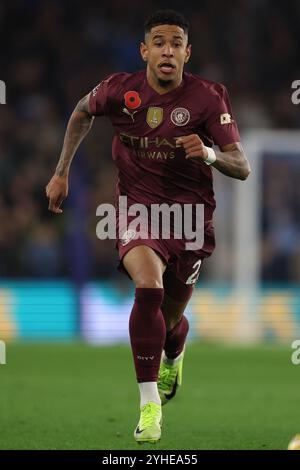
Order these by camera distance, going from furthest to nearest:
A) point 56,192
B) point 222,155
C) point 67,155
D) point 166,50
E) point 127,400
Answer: point 127,400
point 67,155
point 56,192
point 166,50
point 222,155

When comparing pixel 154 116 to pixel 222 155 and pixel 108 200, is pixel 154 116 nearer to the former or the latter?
pixel 222 155

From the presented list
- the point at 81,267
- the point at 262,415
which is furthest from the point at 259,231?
the point at 262,415

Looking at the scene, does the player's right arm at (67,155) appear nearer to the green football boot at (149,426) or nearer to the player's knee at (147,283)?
the player's knee at (147,283)

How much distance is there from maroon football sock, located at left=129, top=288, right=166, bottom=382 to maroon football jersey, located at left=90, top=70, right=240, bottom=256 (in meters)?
0.68

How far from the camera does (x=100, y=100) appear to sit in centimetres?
653

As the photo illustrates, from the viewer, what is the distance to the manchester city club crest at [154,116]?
21.0 feet

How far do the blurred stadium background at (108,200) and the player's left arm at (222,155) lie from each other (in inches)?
194

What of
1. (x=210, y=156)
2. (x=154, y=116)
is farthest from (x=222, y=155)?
(x=154, y=116)

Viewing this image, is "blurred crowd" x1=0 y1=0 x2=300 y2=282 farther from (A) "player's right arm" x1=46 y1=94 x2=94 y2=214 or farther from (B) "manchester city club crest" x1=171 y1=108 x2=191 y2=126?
(B) "manchester city club crest" x1=171 y1=108 x2=191 y2=126

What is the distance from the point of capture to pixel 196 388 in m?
9.58

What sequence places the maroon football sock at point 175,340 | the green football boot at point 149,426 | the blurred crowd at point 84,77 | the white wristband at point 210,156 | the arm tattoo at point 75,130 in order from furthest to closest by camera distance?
the blurred crowd at point 84,77 → the maroon football sock at point 175,340 → the arm tattoo at point 75,130 → the white wristband at point 210,156 → the green football boot at point 149,426

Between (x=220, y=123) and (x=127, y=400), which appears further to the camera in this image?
(x=127, y=400)

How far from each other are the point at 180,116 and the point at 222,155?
1.34 ft

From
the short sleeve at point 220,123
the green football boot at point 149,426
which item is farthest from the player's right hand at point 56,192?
the green football boot at point 149,426
